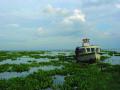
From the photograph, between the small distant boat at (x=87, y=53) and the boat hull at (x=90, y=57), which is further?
the small distant boat at (x=87, y=53)

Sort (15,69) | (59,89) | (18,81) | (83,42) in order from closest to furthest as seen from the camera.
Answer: (59,89) → (18,81) → (15,69) → (83,42)

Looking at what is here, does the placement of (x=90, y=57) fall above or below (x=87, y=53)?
below

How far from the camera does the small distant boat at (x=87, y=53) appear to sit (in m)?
51.6

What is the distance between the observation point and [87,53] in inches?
2040

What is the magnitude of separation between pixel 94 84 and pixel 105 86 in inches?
55.4

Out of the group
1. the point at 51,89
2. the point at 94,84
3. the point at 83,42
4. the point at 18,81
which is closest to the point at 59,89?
the point at 51,89

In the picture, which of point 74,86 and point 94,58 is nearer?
point 74,86

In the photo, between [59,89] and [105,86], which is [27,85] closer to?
[59,89]

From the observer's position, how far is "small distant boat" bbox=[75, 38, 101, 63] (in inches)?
2030

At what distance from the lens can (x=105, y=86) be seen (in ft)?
83.0

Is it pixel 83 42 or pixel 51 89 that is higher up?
pixel 83 42

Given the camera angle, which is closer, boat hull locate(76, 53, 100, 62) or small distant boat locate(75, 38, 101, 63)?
boat hull locate(76, 53, 100, 62)

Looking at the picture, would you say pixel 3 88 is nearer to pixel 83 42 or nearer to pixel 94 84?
pixel 94 84

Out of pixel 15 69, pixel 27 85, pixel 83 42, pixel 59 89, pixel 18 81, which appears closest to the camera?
pixel 59 89
